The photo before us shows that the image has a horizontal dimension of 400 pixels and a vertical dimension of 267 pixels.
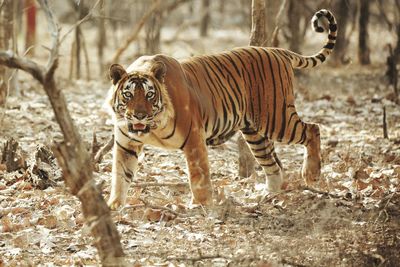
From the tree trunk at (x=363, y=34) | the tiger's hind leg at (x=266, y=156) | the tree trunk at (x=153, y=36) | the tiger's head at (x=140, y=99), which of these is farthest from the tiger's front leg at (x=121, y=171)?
the tree trunk at (x=363, y=34)

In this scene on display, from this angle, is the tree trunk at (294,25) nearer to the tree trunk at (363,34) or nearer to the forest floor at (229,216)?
the tree trunk at (363,34)

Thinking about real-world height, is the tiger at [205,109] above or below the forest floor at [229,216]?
above

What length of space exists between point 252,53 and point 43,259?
8.99ft

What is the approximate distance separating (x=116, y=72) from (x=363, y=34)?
1166 cm

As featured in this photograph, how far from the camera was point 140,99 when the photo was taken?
563 cm

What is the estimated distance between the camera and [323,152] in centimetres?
821

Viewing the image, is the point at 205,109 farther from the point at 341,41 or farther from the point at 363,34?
the point at 341,41

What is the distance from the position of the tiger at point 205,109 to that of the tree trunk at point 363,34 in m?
9.57

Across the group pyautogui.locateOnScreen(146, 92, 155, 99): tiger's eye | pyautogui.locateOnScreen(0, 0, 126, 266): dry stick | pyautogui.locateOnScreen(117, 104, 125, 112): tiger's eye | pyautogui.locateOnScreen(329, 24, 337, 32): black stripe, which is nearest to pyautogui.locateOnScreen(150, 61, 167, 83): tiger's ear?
→ pyautogui.locateOnScreen(146, 92, 155, 99): tiger's eye

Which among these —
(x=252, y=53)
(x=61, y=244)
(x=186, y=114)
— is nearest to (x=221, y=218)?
(x=186, y=114)

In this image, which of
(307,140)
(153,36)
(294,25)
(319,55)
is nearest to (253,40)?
(319,55)

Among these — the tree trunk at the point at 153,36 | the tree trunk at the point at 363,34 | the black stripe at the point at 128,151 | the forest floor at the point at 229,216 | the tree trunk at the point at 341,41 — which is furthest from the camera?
the tree trunk at the point at 341,41

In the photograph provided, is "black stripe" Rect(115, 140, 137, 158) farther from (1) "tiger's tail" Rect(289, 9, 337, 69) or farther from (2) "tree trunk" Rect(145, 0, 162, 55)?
(2) "tree trunk" Rect(145, 0, 162, 55)

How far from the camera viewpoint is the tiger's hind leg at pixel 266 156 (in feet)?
23.0
